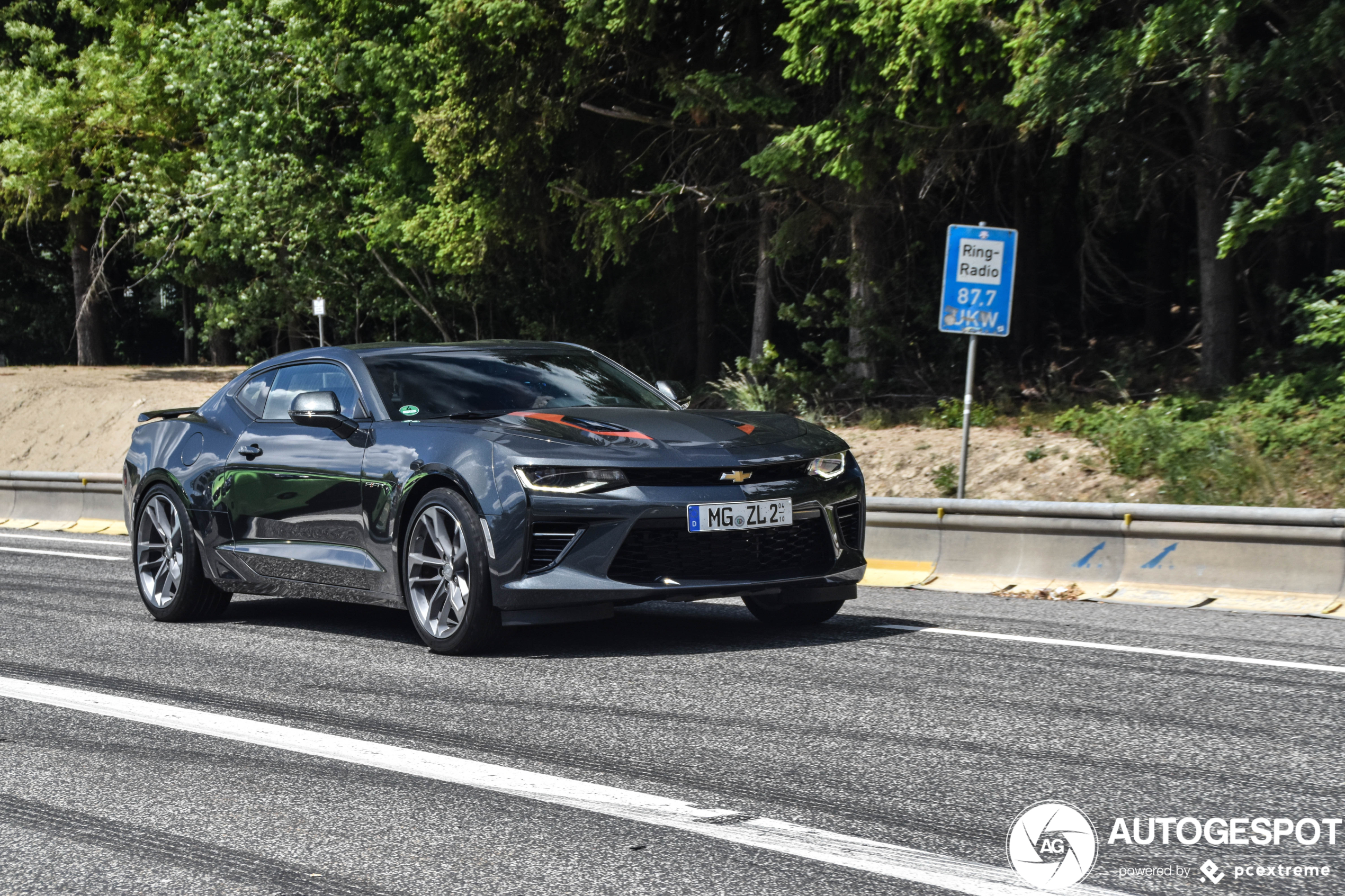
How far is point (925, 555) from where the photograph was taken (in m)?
10.5

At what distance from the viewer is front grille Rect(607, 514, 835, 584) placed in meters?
6.39

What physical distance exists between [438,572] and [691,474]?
4.14 ft

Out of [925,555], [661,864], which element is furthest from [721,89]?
[661,864]

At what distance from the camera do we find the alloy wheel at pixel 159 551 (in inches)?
332

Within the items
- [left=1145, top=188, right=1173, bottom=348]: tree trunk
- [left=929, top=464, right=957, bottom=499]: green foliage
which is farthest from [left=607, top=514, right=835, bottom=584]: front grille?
[left=1145, top=188, right=1173, bottom=348]: tree trunk

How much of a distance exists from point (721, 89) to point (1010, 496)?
23.6ft

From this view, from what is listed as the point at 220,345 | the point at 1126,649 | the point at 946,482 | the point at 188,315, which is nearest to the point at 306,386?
the point at 1126,649

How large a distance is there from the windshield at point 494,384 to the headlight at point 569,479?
2.92ft

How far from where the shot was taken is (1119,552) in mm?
9398

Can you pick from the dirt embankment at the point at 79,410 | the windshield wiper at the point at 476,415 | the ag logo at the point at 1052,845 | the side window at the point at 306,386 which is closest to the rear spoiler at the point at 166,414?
the side window at the point at 306,386

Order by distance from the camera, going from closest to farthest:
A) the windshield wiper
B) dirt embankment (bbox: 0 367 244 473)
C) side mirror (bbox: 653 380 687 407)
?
the windshield wiper, side mirror (bbox: 653 380 687 407), dirt embankment (bbox: 0 367 244 473)

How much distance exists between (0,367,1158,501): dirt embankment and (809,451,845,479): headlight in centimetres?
694

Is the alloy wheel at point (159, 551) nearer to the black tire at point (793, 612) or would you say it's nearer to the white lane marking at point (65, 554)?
the black tire at point (793, 612)

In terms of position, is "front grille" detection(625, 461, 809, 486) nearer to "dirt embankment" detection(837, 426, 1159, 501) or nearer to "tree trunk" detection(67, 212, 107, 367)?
"dirt embankment" detection(837, 426, 1159, 501)
